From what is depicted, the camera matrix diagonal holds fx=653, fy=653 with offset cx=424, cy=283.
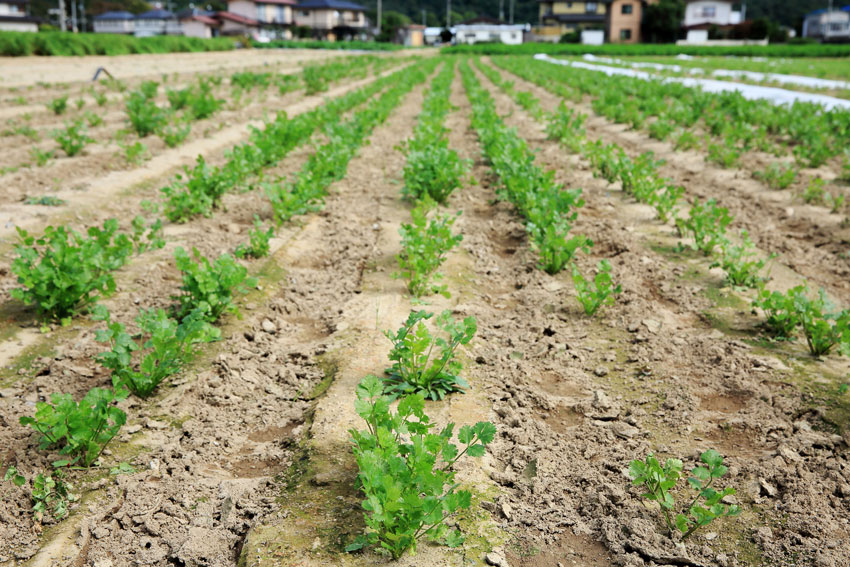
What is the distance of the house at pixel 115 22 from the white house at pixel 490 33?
41.3 metres

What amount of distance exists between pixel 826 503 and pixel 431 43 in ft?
349

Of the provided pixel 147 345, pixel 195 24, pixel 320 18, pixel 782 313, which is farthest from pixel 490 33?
pixel 147 345

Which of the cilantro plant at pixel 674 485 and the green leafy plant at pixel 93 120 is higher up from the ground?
the green leafy plant at pixel 93 120

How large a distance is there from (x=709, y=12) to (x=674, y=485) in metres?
77.9

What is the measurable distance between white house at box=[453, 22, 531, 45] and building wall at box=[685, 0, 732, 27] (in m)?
22.0

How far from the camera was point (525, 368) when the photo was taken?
4035mm

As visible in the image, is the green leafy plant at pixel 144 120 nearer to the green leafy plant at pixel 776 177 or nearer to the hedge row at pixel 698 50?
the green leafy plant at pixel 776 177

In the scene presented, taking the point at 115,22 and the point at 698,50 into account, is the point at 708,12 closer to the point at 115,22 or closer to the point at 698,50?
the point at 698,50

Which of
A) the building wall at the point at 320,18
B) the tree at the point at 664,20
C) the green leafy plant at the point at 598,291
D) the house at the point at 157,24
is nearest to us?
the green leafy plant at the point at 598,291

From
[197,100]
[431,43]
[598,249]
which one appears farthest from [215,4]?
[598,249]

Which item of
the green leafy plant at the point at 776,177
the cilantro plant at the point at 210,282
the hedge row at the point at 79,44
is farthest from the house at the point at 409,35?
the cilantro plant at the point at 210,282

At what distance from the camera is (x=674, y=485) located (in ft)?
8.77

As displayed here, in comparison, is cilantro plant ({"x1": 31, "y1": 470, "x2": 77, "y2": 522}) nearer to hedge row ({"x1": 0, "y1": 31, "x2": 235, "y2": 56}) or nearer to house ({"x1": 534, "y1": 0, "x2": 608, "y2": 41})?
hedge row ({"x1": 0, "y1": 31, "x2": 235, "y2": 56})

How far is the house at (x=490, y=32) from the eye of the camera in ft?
279
